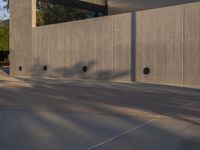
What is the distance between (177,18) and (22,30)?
14479 mm

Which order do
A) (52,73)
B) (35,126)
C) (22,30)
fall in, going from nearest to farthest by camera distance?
(35,126)
(52,73)
(22,30)

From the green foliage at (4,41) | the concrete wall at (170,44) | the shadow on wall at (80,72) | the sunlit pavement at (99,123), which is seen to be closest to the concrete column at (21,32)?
the shadow on wall at (80,72)

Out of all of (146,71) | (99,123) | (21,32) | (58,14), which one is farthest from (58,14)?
(99,123)

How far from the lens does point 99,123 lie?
1052 cm

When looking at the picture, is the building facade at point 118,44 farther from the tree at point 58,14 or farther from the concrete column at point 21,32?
the tree at point 58,14

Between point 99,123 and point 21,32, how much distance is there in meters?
25.6

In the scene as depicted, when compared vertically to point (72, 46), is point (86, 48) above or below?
below

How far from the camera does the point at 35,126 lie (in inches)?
395

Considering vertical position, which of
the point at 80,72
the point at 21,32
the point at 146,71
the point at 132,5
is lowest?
the point at 80,72

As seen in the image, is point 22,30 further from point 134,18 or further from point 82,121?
point 82,121

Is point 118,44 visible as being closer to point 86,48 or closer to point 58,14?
point 86,48

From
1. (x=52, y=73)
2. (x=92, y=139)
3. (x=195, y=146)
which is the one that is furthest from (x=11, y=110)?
(x=52, y=73)

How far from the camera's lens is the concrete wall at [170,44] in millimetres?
23391

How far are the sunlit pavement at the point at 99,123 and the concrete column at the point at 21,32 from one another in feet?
58.7
